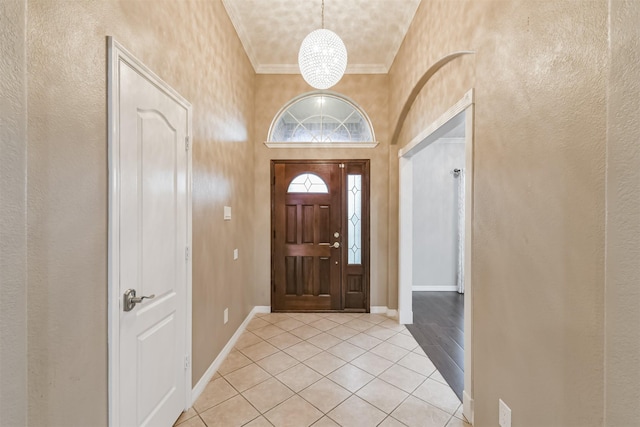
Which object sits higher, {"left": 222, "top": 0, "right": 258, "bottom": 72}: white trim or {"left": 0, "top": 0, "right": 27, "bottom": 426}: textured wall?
{"left": 222, "top": 0, "right": 258, "bottom": 72}: white trim

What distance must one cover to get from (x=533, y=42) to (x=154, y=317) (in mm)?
2391

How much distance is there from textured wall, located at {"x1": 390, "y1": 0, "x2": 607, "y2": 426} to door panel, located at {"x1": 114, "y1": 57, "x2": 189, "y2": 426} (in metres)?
1.91

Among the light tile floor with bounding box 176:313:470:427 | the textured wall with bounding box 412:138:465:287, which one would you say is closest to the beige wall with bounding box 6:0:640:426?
the light tile floor with bounding box 176:313:470:427

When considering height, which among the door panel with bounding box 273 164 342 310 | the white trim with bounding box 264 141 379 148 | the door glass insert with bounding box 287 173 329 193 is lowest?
the door panel with bounding box 273 164 342 310

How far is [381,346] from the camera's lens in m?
2.80

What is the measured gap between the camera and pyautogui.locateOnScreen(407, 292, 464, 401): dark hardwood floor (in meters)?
2.38

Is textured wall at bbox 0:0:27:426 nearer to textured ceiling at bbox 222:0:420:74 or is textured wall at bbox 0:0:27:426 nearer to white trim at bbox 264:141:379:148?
textured ceiling at bbox 222:0:420:74

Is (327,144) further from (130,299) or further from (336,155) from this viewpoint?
(130,299)

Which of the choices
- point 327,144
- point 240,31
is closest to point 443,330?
point 327,144

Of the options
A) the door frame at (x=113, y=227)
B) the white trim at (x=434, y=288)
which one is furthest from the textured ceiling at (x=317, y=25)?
the white trim at (x=434, y=288)

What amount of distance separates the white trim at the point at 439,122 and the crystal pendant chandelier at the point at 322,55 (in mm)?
982

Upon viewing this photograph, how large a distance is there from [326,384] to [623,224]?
2149 mm

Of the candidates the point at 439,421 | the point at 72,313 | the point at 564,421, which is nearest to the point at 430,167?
the point at 439,421

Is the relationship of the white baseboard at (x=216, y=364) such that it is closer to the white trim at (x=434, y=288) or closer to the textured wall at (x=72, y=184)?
the textured wall at (x=72, y=184)
